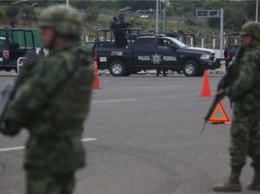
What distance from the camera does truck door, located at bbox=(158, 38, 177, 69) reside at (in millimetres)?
30906

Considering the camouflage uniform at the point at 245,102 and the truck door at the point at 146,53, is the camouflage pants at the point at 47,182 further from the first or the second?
the truck door at the point at 146,53

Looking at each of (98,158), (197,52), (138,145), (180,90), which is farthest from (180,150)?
(197,52)

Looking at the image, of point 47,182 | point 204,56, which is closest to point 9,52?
point 204,56

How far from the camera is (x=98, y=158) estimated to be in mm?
9672

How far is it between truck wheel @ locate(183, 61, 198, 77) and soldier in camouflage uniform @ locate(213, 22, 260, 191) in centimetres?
2349

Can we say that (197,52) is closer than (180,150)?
No

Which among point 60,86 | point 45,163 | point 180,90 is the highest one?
point 60,86

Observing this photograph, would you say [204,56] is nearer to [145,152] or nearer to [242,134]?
[145,152]

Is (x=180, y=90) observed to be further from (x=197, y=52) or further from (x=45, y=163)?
(x=45, y=163)

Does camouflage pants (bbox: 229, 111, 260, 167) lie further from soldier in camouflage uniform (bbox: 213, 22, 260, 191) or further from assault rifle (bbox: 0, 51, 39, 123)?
Result: assault rifle (bbox: 0, 51, 39, 123)

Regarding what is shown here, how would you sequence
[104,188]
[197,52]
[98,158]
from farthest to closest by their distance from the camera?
[197,52], [98,158], [104,188]

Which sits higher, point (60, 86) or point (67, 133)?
point (60, 86)

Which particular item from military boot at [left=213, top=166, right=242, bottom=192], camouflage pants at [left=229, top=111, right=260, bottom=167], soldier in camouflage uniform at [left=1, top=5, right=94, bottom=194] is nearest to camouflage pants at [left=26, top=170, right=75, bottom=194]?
soldier in camouflage uniform at [left=1, top=5, right=94, bottom=194]

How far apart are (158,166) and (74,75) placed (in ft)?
15.9
